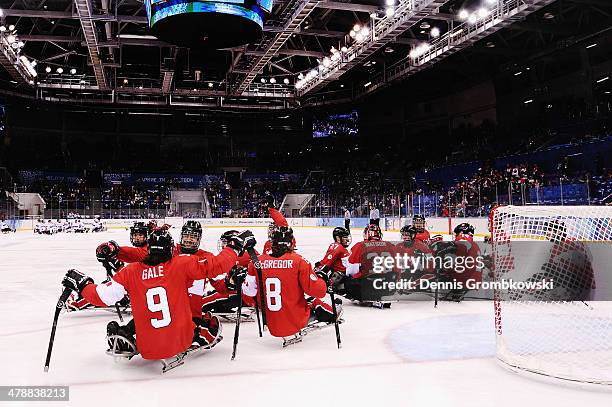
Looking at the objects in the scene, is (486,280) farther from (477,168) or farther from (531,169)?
(477,168)

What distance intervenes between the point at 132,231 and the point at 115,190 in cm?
2849

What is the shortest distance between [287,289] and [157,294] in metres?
1.07

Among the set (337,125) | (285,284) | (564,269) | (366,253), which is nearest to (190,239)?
(285,284)

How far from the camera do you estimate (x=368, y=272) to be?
597 centimetres

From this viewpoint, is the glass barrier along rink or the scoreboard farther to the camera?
the glass barrier along rink

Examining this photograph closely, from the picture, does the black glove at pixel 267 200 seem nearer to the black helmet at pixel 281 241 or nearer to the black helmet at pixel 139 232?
the black helmet at pixel 139 232

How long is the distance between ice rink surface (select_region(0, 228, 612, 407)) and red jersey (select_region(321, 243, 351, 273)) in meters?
0.60

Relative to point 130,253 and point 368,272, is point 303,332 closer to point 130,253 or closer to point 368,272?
point 368,272

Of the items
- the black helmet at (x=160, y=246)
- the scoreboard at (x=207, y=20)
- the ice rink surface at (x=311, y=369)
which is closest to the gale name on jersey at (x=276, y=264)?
the ice rink surface at (x=311, y=369)

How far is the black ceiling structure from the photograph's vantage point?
15555mm

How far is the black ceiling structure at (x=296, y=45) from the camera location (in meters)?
15.6

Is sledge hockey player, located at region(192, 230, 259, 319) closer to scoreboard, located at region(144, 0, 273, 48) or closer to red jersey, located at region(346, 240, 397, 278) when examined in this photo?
red jersey, located at region(346, 240, 397, 278)

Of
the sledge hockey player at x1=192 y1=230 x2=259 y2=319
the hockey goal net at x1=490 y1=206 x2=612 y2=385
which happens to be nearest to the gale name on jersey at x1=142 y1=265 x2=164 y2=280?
the sledge hockey player at x1=192 y1=230 x2=259 y2=319

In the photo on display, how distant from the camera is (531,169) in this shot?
66.5ft
